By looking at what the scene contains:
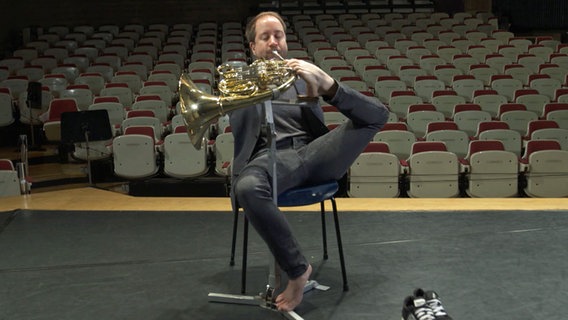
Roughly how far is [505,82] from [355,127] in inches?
244

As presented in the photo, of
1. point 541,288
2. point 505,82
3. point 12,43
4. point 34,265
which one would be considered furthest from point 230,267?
point 12,43

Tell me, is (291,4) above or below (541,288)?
above

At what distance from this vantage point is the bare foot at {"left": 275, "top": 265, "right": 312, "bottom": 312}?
7.32 ft

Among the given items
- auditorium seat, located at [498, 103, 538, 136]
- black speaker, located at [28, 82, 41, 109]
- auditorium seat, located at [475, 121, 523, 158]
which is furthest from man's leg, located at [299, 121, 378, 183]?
black speaker, located at [28, 82, 41, 109]

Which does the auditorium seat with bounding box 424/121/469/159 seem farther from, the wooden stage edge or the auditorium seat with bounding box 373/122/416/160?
the wooden stage edge

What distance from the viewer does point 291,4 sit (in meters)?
13.9

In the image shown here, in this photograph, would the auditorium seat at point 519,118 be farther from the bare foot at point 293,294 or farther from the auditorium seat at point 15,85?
the auditorium seat at point 15,85

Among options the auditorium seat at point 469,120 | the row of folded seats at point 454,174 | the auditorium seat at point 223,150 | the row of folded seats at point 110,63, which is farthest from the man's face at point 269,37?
the row of folded seats at point 110,63

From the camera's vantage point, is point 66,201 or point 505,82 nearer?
point 66,201

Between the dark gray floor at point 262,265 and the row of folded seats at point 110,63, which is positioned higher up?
the row of folded seats at point 110,63

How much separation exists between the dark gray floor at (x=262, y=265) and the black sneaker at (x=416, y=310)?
21cm

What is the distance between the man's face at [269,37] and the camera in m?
2.37

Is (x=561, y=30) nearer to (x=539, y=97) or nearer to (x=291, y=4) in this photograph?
Result: (x=291, y=4)

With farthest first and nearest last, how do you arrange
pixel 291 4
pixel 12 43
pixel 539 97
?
pixel 291 4
pixel 12 43
pixel 539 97
